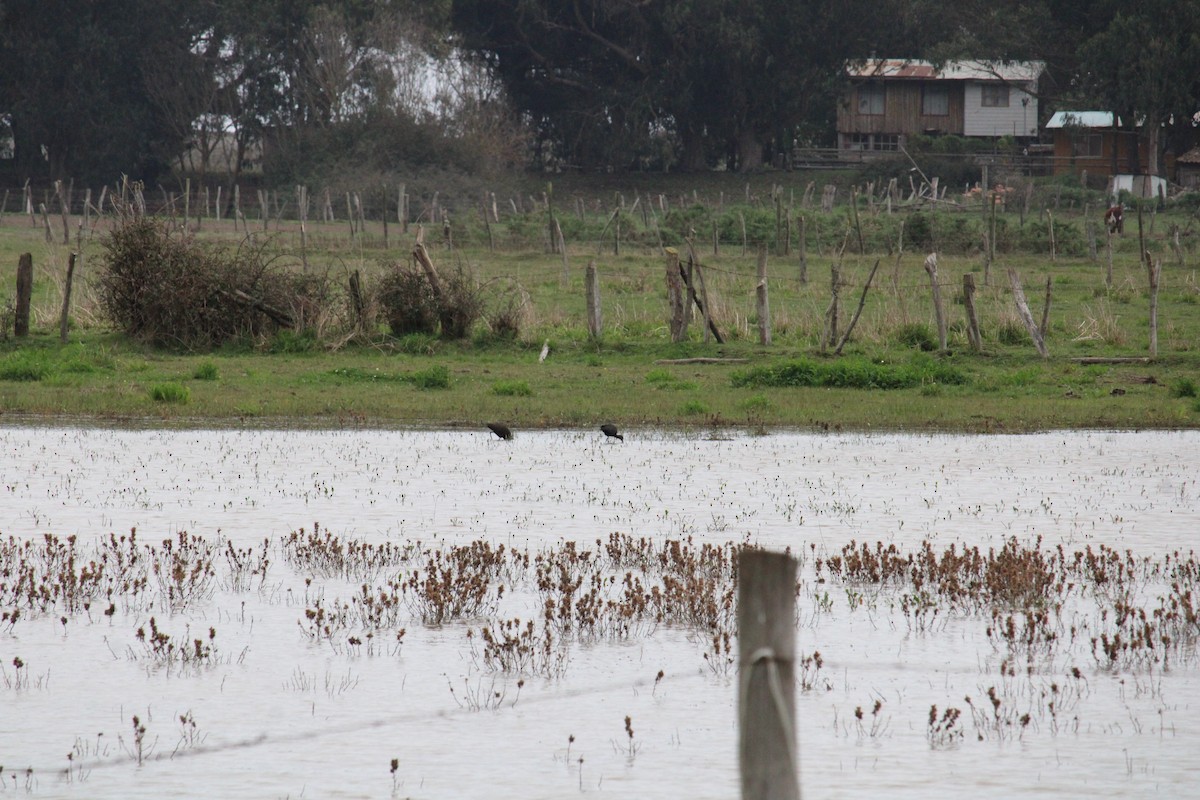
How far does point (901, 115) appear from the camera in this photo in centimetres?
7275

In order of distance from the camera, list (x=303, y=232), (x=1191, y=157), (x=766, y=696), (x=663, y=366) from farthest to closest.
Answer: (x=1191, y=157) < (x=303, y=232) < (x=663, y=366) < (x=766, y=696)

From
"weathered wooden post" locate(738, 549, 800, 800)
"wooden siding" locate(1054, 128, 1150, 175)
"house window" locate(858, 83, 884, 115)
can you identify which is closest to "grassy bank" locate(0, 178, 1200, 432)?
"weathered wooden post" locate(738, 549, 800, 800)

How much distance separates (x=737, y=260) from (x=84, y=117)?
35.5 m

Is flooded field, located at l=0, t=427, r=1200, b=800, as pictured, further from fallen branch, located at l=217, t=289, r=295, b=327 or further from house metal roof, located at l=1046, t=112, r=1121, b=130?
house metal roof, located at l=1046, t=112, r=1121, b=130

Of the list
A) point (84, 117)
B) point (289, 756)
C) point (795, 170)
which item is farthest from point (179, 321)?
point (795, 170)

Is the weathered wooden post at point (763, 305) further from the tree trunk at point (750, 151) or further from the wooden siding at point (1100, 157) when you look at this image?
the tree trunk at point (750, 151)

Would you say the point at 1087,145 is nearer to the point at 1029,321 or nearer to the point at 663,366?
the point at 1029,321

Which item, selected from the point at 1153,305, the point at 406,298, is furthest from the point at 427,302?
the point at 1153,305

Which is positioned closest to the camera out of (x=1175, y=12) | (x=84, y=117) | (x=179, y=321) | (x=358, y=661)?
(x=358, y=661)

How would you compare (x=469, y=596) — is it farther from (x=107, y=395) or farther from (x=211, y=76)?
(x=211, y=76)

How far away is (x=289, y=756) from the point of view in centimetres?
613

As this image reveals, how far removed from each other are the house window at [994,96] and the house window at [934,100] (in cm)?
172

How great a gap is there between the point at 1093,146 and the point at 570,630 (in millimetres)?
62998

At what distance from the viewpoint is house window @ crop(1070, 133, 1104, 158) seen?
6506 cm
